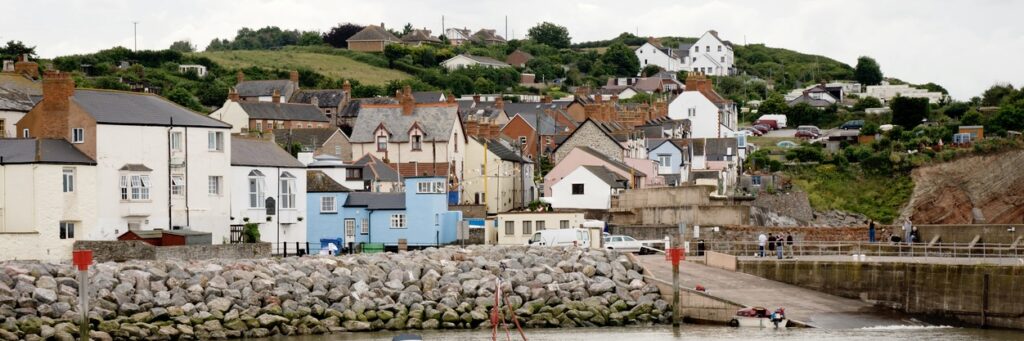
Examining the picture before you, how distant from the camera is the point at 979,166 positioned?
77.4m

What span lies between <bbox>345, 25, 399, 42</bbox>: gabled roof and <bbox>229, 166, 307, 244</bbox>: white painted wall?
11718 cm

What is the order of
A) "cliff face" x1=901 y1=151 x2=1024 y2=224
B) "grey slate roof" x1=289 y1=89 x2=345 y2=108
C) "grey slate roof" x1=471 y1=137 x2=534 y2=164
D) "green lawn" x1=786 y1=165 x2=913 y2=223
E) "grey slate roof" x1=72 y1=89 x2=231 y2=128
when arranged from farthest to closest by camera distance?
"grey slate roof" x1=289 y1=89 x2=345 y2=108
"green lawn" x1=786 y1=165 x2=913 y2=223
"grey slate roof" x1=471 y1=137 x2=534 y2=164
"cliff face" x1=901 y1=151 x2=1024 y2=224
"grey slate roof" x1=72 y1=89 x2=231 y2=128

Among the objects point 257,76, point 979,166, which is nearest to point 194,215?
point 979,166

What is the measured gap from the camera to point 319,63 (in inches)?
6097

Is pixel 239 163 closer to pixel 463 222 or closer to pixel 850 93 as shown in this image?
pixel 463 222

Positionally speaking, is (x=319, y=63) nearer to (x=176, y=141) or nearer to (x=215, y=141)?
(x=215, y=141)

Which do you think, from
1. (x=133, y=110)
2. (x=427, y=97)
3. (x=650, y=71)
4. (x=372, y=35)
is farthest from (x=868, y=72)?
(x=133, y=110)

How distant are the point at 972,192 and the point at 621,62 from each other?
4109 inches

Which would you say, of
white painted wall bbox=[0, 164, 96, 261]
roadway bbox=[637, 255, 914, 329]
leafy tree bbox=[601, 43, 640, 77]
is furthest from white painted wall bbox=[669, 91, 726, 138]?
white painted wall bbox=[0, 164, 96, 261]

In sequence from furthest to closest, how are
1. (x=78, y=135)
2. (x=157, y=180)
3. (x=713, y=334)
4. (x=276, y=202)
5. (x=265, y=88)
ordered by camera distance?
(x=265, y=88) → (x=276, y=202) → (x=157, y=180) → (x=78, y=135) → (x=713, y=334)

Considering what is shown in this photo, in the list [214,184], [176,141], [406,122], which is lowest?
[214,184]

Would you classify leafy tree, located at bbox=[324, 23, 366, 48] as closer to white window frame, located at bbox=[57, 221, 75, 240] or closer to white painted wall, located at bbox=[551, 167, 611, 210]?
white painted wall, located at bbox=[551, 167, 611, 210]

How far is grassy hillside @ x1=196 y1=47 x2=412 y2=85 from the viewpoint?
14662cm

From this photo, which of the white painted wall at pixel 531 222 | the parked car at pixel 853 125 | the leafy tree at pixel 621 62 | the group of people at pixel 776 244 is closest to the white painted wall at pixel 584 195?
the white painted wall at pixel 531 222
